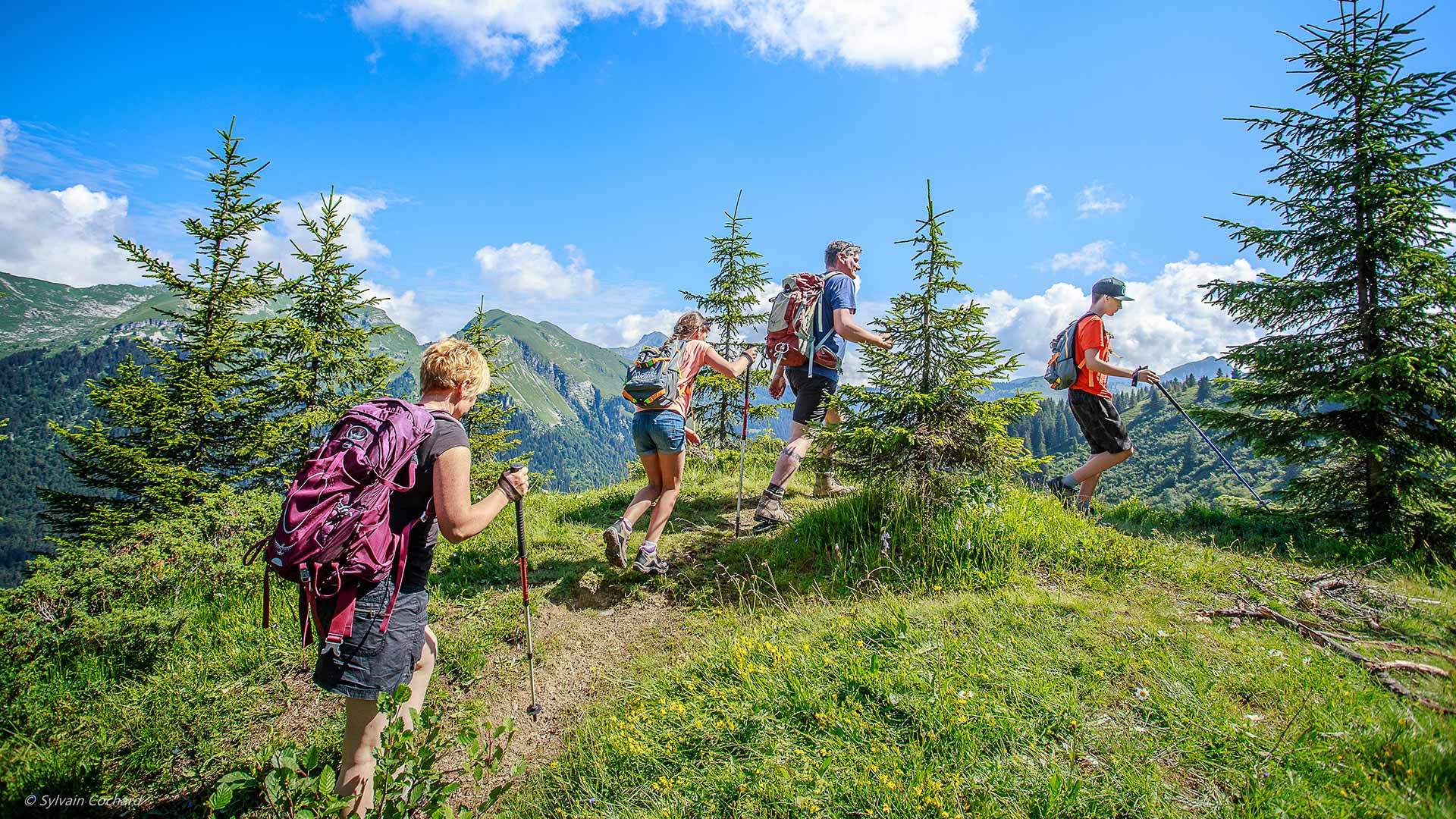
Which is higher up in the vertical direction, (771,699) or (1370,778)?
(1370,778)

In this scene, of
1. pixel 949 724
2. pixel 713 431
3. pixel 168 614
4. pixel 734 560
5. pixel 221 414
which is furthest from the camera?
pixel 713 431

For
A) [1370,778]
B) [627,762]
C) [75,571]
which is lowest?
[627,762]

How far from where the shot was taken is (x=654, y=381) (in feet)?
18.2

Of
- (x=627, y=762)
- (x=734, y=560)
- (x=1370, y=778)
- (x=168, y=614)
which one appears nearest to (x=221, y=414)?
(x=168, y=614)

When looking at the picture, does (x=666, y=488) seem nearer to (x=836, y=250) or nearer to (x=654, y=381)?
(x=654, y=381)

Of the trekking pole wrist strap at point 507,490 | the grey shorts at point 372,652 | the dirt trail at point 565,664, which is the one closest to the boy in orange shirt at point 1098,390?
the dirt trail at point 565,664

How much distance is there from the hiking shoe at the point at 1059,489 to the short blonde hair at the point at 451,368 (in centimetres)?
653

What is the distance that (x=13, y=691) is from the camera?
400 centimetres

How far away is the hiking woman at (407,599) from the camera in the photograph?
271 centimetres

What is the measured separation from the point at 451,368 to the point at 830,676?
114 inches

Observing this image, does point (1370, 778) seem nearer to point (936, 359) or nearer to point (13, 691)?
point (936, 359)

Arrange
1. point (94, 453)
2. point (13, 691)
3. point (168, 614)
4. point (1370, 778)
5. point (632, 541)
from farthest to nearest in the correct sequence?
Answer: 1. point (94, 453)
2. point (632, 541)
3. point (168, 614)
4. point (13, 691)
5. point (1370, 778)

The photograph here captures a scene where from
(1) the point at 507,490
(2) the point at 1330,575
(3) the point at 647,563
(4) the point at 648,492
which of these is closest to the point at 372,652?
(1) the point at 507,490

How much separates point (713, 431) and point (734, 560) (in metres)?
7.51
